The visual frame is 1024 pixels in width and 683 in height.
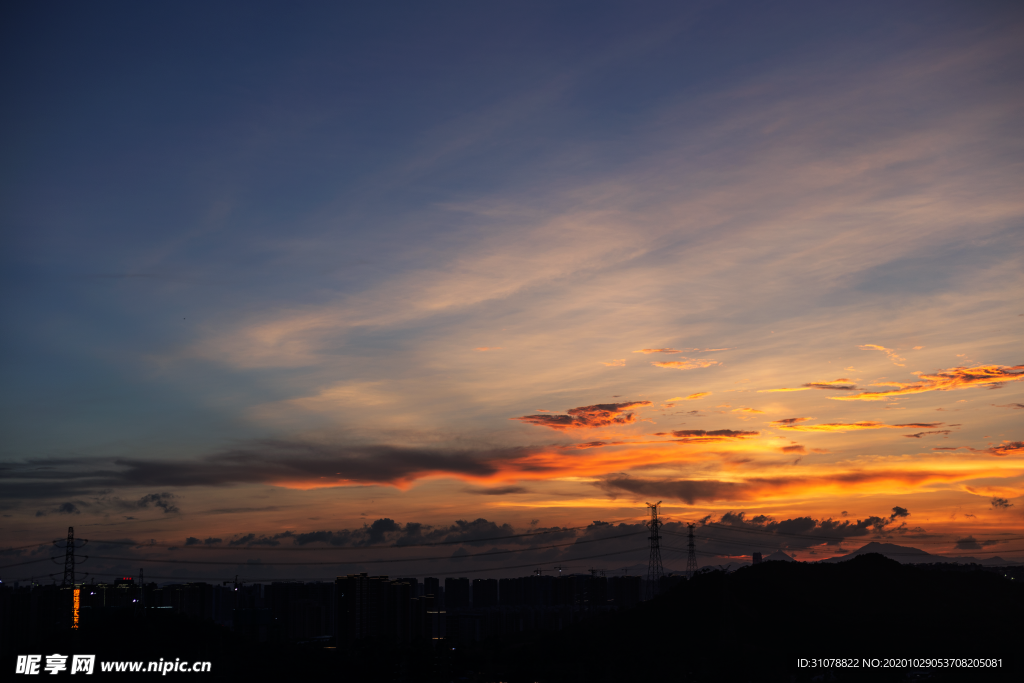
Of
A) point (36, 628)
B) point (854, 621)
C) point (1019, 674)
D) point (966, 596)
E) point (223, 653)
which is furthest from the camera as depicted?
point (36, 628)

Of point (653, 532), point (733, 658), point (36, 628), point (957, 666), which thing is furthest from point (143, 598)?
point (957, 666)

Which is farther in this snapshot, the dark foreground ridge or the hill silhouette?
the hill silhouette

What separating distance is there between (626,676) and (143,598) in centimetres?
15519

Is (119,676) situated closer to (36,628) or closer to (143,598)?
(36,628)

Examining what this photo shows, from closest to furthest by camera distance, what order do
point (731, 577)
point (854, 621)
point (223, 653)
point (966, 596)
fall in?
1. point (223, 653)
2. point (854, 621)
3. point (966, 596)
4. point (731, 577)

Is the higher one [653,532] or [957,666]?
[653,532]

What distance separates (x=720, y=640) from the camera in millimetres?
103750

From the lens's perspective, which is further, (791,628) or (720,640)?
(791,628)

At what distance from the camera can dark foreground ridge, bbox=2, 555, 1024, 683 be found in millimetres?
89438

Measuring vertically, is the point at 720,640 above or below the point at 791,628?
below

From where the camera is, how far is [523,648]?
114125 mm

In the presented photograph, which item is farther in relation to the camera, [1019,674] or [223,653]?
[223,653]

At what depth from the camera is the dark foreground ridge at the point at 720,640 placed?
89438mm

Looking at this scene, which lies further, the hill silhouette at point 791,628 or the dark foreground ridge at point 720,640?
the hill silhouette at point 791,628
